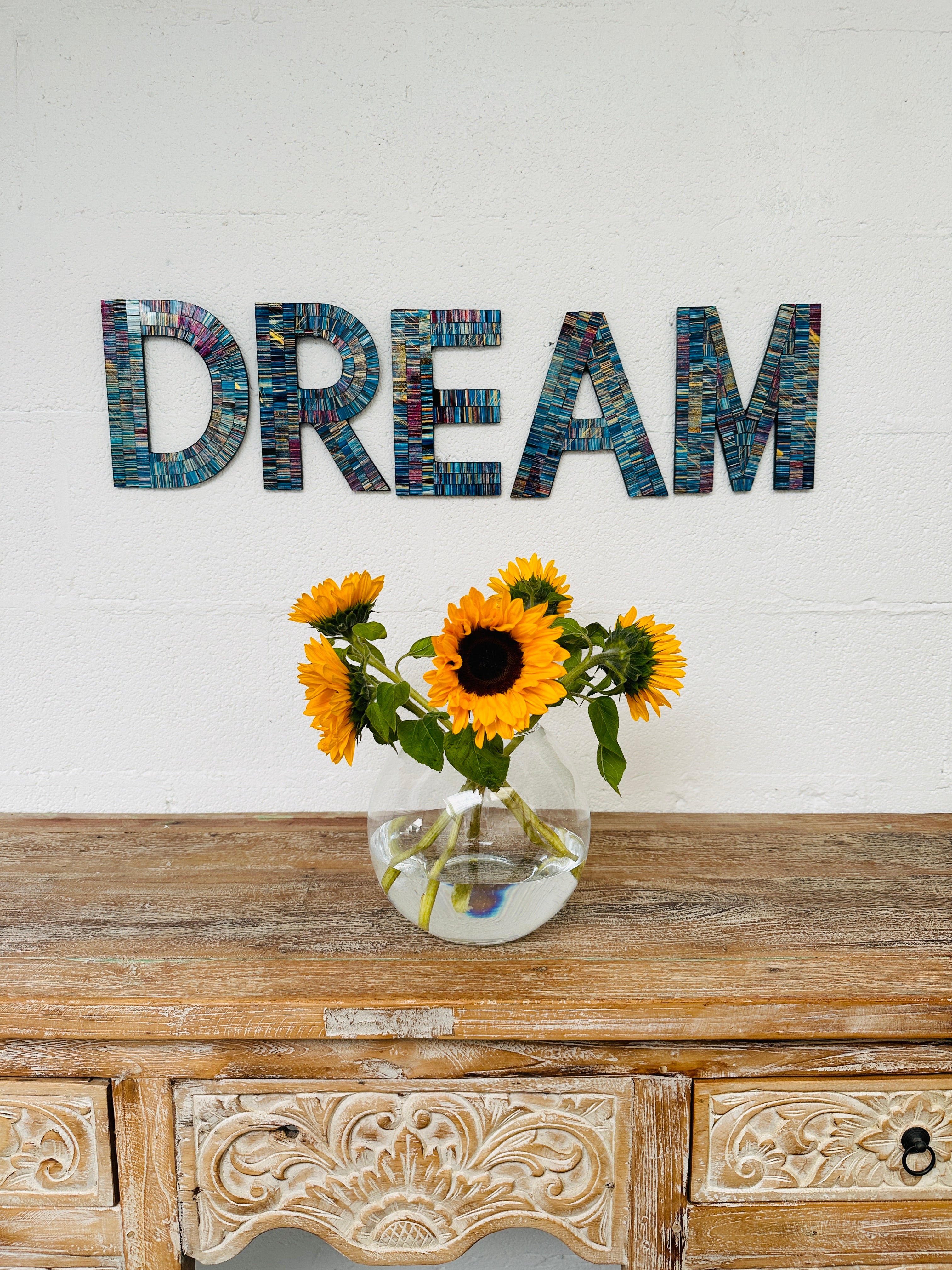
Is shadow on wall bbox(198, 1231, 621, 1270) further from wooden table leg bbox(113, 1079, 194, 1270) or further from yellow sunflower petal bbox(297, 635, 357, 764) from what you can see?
yellow sunflower petal bbox(297, 635, 357, 764)

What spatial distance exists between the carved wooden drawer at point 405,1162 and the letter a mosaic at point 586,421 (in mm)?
799

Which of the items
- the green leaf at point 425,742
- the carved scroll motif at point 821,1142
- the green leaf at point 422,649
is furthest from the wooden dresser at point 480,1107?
the green leaf at point 422,649

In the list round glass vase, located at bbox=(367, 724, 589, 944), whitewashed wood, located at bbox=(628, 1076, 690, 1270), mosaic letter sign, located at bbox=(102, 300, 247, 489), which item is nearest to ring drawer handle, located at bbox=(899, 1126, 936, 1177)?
whitewashed wood, located at bbox=(628, 1076, 690, 1270)

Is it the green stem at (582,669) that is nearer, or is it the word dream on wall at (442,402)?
the green stem at (582,669)

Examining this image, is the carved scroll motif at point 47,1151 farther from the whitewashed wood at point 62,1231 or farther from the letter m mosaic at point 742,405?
the letter m mosaic at point 742,405

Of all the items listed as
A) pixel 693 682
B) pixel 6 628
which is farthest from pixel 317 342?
pixel 693 682

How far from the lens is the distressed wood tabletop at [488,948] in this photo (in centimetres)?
81

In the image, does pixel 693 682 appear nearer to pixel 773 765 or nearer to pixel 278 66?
pixel 773 765

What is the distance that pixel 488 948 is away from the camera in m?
0.90

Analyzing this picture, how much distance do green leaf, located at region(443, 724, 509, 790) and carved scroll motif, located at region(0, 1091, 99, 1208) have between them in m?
0.52

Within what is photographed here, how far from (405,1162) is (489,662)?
53 cm

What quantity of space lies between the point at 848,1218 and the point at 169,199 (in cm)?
155

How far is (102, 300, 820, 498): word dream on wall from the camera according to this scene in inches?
46.9

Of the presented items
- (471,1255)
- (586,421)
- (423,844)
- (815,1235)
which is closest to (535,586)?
(423,844)
